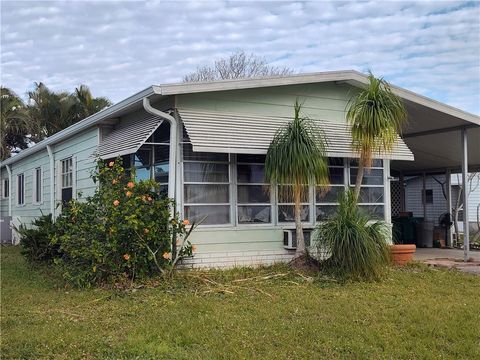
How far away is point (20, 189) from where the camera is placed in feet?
60.2

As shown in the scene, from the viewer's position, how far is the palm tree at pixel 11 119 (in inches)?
948

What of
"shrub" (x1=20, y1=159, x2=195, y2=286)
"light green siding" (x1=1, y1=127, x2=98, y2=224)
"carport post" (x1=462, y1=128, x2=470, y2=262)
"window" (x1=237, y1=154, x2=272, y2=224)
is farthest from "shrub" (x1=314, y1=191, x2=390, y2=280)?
"light green siding" (x1=1, y1=127, x2=98, y2=224)

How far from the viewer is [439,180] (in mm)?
16938

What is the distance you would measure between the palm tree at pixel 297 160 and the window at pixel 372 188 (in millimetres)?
1774

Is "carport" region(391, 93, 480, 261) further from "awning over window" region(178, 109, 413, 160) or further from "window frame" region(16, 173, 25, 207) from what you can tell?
"window frame" region(16, 173, 25, 207)

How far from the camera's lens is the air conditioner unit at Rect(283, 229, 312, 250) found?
923cm

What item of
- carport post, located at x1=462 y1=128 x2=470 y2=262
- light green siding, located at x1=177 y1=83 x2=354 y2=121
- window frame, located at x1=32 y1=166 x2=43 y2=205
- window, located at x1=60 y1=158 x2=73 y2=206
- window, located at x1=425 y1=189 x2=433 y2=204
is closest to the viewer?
light green siding, located at x1=177 y1=83 x2=354 y2=121

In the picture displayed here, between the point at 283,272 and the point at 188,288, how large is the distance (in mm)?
1886

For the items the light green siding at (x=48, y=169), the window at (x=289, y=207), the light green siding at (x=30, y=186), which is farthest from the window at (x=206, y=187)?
the light green siding at (x=30, y=186)

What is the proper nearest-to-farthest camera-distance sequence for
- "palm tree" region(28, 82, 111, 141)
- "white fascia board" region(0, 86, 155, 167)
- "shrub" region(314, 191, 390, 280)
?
"shrub" region(314, 191, 390, 280) → "white fascia board" region(0, 86, 155, 167) → "palm tree" region(28, 82, 111, 141)

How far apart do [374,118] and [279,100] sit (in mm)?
1930

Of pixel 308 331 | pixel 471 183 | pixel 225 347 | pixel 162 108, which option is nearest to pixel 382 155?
pixel 162 108

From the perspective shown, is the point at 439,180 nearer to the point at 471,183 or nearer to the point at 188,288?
the point at 471,183

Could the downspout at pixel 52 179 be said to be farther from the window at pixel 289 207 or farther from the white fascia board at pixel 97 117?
the window at pixel 289 207
